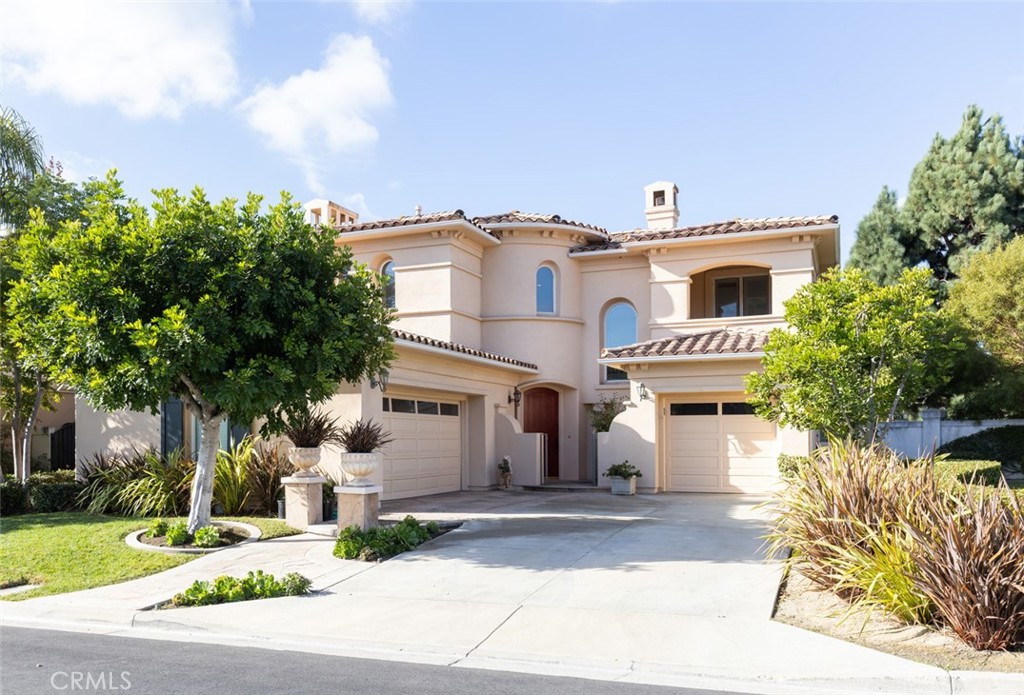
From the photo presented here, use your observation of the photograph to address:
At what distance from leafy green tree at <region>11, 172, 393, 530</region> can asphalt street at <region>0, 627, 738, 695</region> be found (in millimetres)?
4385

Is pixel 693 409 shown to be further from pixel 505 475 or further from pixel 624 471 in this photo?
pixel 505 475

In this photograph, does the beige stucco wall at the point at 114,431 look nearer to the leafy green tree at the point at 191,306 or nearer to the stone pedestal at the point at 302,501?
the stone pedestal at the point at 302,501

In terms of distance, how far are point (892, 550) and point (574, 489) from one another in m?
14.0

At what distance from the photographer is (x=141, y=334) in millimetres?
11000

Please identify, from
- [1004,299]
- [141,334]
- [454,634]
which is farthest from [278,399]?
[1004,299]

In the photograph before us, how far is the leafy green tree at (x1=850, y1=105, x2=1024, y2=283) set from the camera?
2920cm

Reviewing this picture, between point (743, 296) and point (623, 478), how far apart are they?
7282 millimetres

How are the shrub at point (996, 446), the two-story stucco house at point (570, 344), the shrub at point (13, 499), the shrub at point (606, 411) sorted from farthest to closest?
1. the shrub at point (606, 411)
2. the shrub at point (996, 446)
3. the two-story stucco house at point (570, 344)
4. the shrub at point (13, 499)

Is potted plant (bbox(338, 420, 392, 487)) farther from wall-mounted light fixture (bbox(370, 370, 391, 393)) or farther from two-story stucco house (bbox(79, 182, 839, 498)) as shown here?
two-story stucco house (bbox(79, 182, 839, 498))

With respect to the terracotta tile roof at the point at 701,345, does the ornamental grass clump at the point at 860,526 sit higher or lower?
lower

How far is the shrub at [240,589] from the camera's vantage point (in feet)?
30.8

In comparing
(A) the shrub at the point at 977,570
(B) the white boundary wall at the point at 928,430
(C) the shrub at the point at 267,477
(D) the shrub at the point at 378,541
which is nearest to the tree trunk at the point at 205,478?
(C) the shrub at the point at 267,477

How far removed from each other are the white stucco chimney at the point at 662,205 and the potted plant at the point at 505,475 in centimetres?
898

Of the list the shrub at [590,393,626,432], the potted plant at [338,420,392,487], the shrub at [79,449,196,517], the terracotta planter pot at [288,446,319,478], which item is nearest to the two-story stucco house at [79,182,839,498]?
the shrub at [590,393,626,432]
